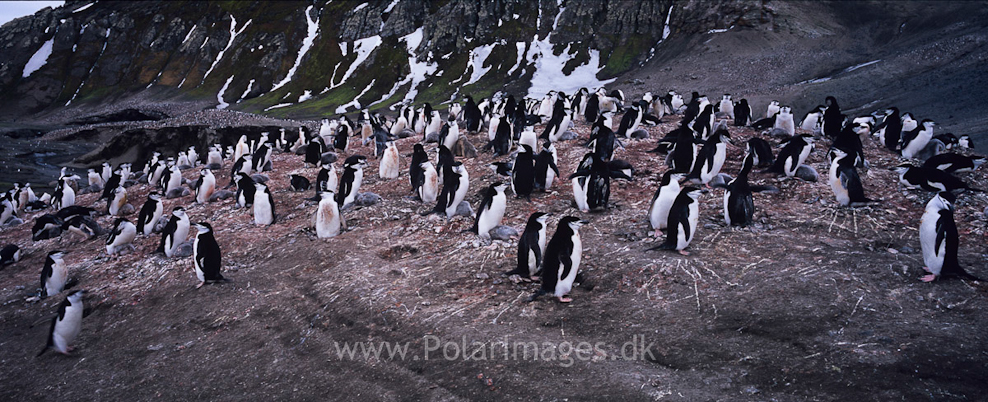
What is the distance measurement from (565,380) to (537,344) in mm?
597

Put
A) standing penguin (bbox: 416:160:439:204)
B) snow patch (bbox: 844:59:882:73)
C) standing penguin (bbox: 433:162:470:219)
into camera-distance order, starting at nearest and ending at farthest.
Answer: standing penguin (bbox: 433:162:470:219) < standing penguin (bbox: 416:160:439:204) < snow patch (bbox: 844:59:882:73)

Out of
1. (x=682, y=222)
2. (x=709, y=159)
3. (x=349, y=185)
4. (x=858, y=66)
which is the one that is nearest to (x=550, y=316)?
(x=682, y=222)

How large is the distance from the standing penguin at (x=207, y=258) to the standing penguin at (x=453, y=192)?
318 cm

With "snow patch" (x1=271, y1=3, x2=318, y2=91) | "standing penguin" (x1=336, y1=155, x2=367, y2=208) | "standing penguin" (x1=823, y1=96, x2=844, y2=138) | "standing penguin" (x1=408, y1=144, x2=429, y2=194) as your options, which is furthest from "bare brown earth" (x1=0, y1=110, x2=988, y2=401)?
"snow patch" (x1=271, y1=3, x2=318, y2=91)

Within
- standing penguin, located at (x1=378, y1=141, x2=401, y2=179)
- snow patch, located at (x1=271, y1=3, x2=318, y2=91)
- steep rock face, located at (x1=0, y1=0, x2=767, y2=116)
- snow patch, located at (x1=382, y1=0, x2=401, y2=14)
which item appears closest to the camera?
standing penguin, located at (x1=378, y1=141, x2=401, y2=179)

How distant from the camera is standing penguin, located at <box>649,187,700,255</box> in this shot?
6.71 metres

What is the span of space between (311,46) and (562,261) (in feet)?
250

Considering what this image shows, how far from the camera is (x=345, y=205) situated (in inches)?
388

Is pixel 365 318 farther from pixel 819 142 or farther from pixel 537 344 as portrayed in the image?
pixel 819 142

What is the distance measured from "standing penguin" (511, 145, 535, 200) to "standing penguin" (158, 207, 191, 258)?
5307 millimetres

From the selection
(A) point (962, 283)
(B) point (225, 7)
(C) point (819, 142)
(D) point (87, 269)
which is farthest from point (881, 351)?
(B) point (225, 7)

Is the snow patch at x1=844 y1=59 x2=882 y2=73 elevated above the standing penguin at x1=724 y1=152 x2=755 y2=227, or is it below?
above

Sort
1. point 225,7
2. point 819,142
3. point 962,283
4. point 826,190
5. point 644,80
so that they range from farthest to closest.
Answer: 1. point 225,7
2. point 644,80
3. point 819,142
4. point 826,190
5. point 962,283

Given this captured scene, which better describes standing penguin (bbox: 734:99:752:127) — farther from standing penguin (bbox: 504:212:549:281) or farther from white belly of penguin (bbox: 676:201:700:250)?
standing penguin (bbox: 504:212:549:281)
